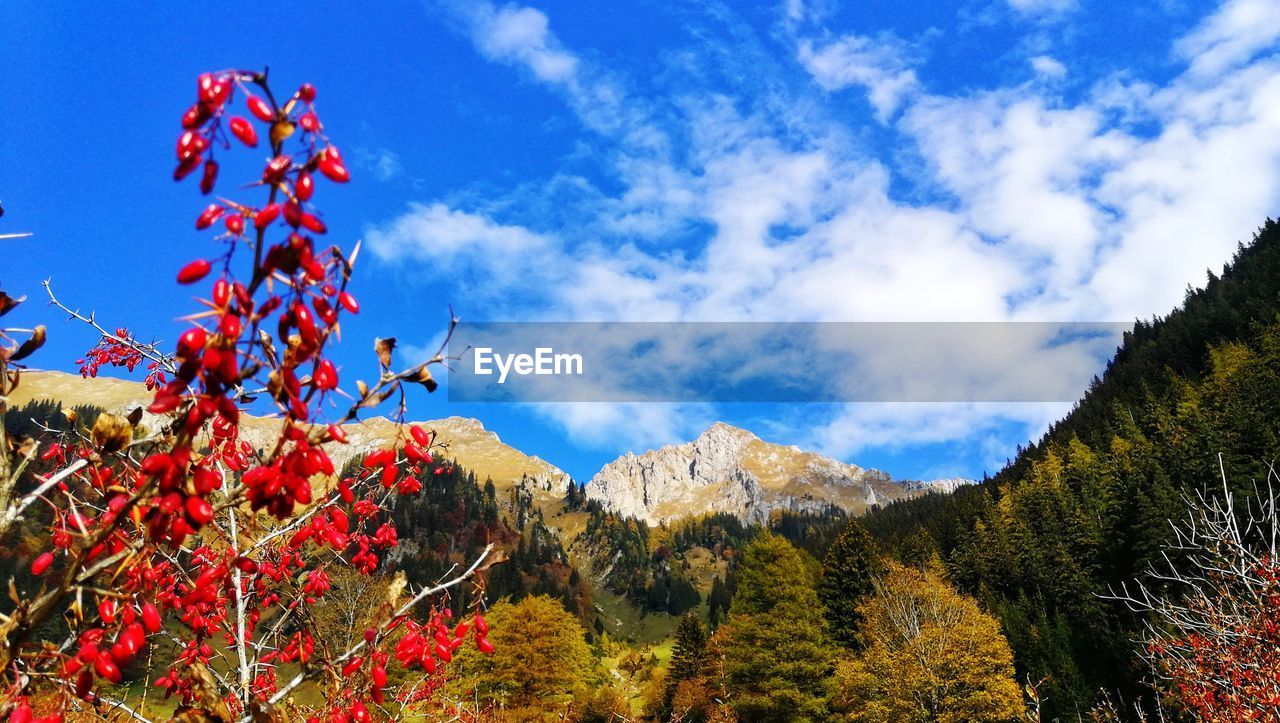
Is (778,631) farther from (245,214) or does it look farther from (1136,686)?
(245,214)

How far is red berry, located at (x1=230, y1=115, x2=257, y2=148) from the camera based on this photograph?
1770mm

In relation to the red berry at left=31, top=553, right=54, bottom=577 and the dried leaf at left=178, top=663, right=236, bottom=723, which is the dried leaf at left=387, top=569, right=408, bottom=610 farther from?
the red berry at left=31, top=553, right=54, bottom=577

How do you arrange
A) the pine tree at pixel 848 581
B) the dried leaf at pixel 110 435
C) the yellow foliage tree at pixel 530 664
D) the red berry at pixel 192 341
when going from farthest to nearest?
the pine tree at pixel 848 581 → the yellow foliage tree at pixel 530 664 → the dried leaf at pixel 110 435 → the red berry at pixel 192 341

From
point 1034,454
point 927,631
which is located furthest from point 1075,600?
point 1034,454

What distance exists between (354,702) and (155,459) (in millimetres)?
1904

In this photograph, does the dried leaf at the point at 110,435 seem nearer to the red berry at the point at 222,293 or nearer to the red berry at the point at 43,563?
the red berry at the point at 43,563

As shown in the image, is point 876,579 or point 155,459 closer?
point 155,459

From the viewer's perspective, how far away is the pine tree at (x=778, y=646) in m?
32.6

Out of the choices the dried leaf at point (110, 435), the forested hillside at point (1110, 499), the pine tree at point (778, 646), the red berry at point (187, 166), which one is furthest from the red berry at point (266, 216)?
the pine tree at point (778, 646)

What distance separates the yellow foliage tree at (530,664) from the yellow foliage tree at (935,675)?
15137mm

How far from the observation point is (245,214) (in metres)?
1.63

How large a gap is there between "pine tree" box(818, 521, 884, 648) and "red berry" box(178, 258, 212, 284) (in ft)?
147

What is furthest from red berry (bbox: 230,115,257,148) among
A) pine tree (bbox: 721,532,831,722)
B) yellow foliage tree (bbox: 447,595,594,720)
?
yellow foliage tree (bbox: 447,595,594,720)

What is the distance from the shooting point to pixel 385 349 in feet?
7.04
